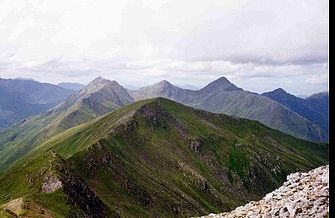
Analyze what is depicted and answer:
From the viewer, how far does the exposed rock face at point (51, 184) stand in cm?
16645

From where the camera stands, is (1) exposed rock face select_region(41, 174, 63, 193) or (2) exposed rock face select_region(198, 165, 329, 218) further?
(1) exposed rock face select_region(41, 174, 63, 193)

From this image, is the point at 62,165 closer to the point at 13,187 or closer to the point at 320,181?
the point at 13,187

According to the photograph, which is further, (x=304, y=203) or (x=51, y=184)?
(x=51, y=184)

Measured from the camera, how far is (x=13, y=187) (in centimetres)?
19388

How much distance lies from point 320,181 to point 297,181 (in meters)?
9.51

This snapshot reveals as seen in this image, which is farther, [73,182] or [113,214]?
[113,214]

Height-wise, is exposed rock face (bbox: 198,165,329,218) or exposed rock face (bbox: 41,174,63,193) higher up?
exposed rock face (bbox: 198,165,329,218)

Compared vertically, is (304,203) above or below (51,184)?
above

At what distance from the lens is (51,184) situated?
171000 mm

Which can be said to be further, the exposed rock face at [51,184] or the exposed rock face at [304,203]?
the exposed rock face at [51,184]

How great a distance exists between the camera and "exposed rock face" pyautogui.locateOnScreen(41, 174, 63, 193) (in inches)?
6553

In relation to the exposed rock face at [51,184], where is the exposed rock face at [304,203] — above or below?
above
